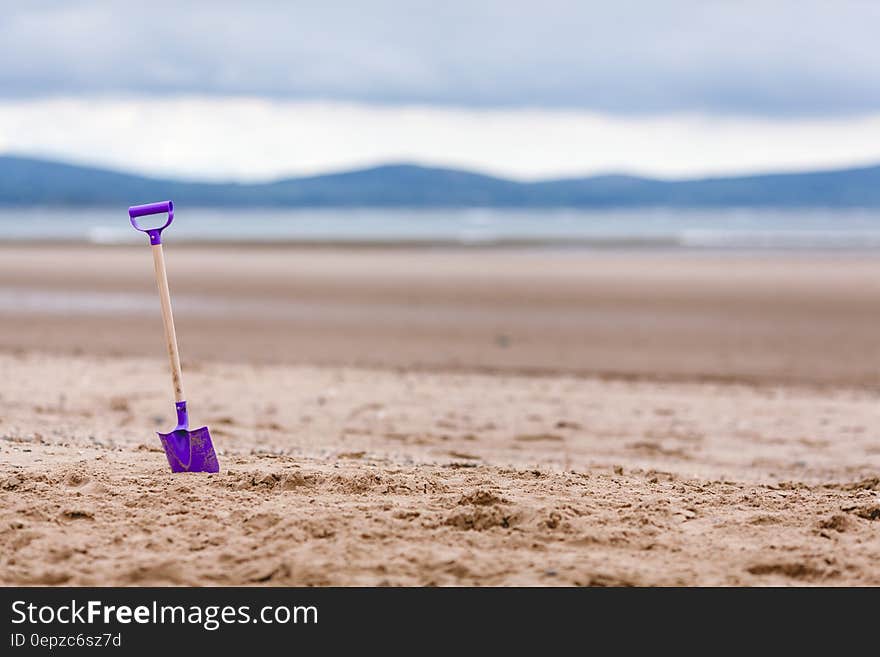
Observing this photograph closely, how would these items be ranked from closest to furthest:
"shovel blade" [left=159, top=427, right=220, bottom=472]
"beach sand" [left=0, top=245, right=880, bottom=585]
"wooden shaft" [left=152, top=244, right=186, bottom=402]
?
"beach sand" [left=0, top=245, right=880, bottom=585], "wooden shaft" [left=152, top=244, right=186, bottom=402], "shovel blade" [left=159, top=427, right=220, bottom=472]

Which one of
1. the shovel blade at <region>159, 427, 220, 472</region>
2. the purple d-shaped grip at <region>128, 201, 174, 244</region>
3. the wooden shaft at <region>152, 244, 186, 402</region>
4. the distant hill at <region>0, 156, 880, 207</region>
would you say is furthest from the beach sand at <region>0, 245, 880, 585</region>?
the distant hill at <region>0, 156, 880, 207</region>

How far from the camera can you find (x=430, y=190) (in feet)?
399

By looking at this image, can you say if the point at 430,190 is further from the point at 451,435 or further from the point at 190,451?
the point at 190,451

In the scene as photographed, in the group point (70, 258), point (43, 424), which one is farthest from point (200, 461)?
point (70, 258)

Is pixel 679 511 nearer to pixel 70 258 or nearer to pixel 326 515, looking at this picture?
pixel 326 515

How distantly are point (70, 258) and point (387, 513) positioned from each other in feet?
83.1

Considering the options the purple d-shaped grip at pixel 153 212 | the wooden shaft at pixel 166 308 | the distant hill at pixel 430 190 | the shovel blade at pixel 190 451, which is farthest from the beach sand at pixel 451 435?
the distant hill at pixel 430 190

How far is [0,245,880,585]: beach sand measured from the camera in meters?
4.23

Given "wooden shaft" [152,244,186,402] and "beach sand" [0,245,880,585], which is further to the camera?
"wooden shaft" [152,244,186,402]

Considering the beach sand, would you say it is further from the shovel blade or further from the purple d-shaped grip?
the purple d-shaped grip

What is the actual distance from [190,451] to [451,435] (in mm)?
2818

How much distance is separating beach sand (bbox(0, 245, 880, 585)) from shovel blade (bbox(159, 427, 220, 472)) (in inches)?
4.9

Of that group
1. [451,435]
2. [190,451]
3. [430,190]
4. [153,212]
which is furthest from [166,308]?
[430,190]
